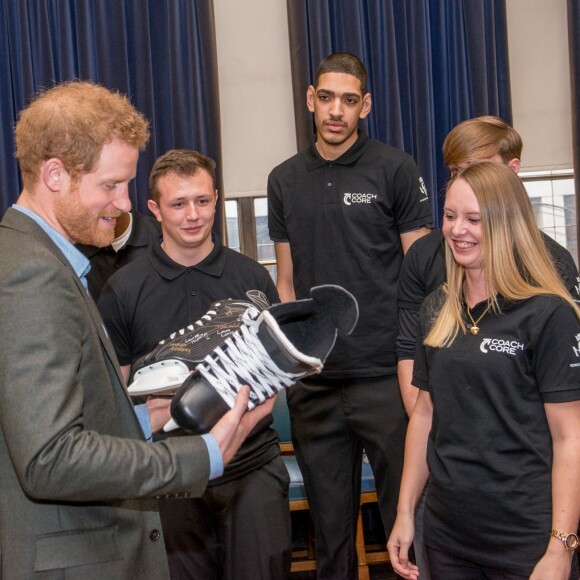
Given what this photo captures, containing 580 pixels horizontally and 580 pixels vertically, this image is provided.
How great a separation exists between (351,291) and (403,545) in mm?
1168

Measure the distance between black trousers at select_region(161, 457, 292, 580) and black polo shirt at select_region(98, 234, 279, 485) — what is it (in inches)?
3.0

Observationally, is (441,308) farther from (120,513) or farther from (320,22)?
(320,22)

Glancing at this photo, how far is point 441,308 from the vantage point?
81.5 inches

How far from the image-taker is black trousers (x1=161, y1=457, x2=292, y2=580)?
2443mm

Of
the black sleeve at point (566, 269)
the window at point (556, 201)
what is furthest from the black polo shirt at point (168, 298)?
the window at point (556, 201)

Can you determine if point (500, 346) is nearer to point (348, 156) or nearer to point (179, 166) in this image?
point (179, 166)

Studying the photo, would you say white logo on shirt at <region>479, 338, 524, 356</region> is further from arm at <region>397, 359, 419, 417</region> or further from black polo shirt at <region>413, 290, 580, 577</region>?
arm at <region>397, 359, 419, 417</region>

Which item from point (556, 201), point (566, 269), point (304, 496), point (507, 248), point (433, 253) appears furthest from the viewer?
point (556, 201)

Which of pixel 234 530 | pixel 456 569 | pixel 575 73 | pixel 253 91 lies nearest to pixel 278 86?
pixel 253 91

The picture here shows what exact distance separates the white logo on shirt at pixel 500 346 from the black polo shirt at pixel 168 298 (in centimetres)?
86

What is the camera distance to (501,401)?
1832 mm

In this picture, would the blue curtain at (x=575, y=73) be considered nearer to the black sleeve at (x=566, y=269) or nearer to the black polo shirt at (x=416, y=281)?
the black polo shirt at (x=416, y=281)

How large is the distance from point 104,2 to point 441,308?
9.96 ft

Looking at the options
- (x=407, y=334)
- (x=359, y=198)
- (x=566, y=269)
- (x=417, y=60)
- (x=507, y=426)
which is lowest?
(x=507, y=426)
